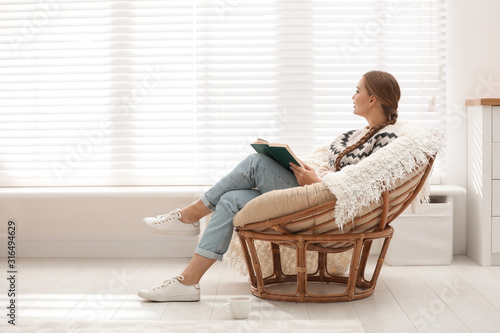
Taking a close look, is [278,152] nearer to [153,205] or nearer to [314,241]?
[314,241]

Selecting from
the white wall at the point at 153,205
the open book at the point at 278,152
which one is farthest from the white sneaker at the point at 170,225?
the white wall at the point at 153,205

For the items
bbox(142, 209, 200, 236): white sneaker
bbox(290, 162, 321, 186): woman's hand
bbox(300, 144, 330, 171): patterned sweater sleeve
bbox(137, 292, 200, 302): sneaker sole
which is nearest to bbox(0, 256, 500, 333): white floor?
bbox(137, 292, 200, 302): sneaker sole

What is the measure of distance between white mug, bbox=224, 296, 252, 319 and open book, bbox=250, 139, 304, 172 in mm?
627

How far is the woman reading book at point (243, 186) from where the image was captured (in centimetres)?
265

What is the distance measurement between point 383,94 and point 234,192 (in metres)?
0.78

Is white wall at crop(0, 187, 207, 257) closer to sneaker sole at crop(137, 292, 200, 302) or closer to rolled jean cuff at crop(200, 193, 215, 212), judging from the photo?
rolled jean cuff at crop(200, 193, 215, 212)

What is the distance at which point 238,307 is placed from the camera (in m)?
2.29

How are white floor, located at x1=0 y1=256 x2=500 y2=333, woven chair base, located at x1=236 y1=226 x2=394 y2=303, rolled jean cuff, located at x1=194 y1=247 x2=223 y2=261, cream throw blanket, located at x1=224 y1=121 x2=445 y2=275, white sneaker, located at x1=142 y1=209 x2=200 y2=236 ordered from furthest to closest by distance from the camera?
white sneaker, located at x1=142 y1=209 x2=200 y2=236
rolled jean cuff, located at x1=194 y1=247 x2=223 y2=261
woven chair base, located at x1=236 y1=226 x2=394 y2=303
cream throw blanket, located at x1=224 y1=121 x2=445 y2=275
white floor, located at x1=0 y1=256 x2=500 y2=333

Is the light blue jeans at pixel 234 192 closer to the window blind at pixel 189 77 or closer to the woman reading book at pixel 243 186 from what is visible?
the woman reading book at pixel 243 186

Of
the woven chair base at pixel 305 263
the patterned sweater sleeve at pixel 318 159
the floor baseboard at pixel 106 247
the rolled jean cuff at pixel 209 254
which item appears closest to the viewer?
the woven chair base at pixel 305 263

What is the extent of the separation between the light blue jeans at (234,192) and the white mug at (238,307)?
370 mm

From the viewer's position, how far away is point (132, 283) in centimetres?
300

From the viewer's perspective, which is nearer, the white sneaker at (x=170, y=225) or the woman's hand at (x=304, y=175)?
the woman's hand at (x=304, y=175)

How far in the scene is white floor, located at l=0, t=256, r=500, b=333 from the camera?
2246 millimetres
